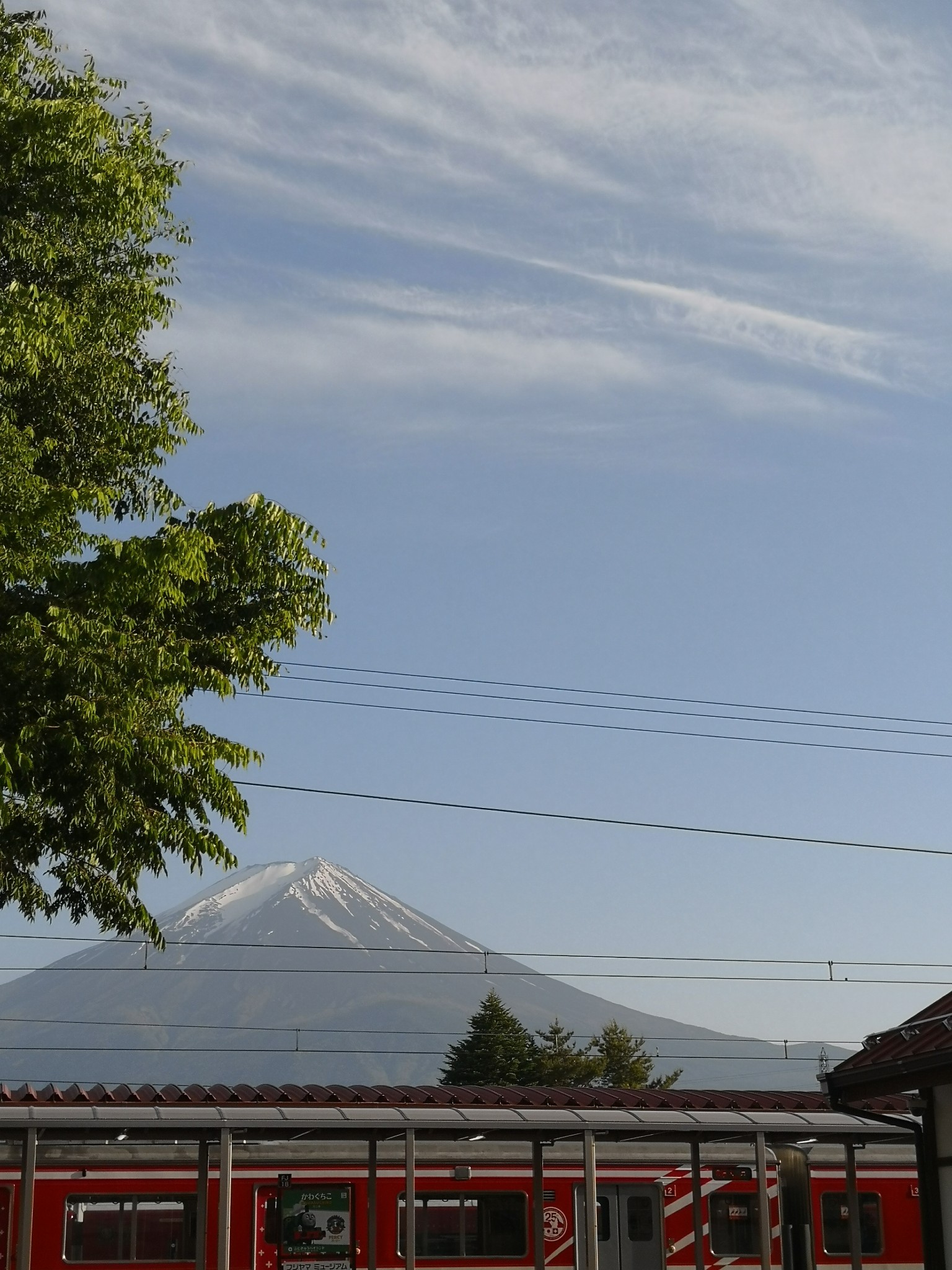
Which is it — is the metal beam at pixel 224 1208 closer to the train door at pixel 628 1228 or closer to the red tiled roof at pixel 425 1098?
the red tiled roof at pixel 425 1098

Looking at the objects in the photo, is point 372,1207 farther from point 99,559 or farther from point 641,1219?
point 99,559

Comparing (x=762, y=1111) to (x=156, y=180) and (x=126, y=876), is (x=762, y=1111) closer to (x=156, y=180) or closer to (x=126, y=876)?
(x=126, y=876)

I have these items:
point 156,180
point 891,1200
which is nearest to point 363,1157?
point 891,1200

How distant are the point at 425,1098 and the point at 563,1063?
58753 millimetres

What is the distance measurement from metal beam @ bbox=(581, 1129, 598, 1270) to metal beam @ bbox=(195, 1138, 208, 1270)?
17.0ft

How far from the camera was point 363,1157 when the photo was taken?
21844 mm

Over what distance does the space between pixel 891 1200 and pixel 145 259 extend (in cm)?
1984

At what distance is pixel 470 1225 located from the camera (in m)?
22.5

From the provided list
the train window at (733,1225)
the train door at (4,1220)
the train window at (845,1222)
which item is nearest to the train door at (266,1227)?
the train door at (4,1220)

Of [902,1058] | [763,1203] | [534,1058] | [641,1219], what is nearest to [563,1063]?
[534,1058]

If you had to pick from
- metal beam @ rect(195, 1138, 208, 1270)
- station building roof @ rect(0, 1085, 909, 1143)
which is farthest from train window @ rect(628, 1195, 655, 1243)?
metal beam @ rect(195, 1138, 208, 1270)

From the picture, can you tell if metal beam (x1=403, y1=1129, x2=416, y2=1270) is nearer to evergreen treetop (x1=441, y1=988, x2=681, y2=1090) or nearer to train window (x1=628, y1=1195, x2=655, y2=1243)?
train window (x1=628, y1=1195, x2=655, y2=1243)

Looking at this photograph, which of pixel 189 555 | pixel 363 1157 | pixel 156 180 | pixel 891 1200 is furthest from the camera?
pixel 891 1200

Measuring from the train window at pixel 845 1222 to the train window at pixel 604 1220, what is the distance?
3.66 meters
